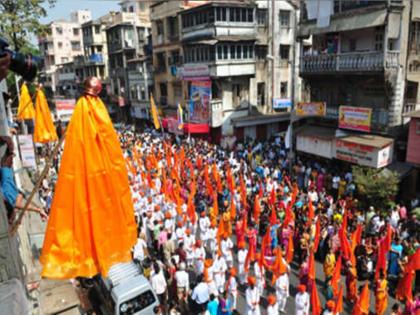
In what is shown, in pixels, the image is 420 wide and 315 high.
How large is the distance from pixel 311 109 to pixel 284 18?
519 inches

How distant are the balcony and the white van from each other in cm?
1419

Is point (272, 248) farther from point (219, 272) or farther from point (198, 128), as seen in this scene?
point (198, 128)

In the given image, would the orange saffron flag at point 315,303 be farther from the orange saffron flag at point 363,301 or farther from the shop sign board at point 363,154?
the shop sign board at point 363,154

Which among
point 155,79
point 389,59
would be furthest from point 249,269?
point 155,79

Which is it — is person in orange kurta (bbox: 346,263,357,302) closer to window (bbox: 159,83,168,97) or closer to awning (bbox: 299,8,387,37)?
awning (bbox: 299,8,387,37)

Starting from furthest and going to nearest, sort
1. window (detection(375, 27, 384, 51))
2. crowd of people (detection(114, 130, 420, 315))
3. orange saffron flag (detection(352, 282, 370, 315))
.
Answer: window (detection(375, 27, 384, 51)) → crowd of people (detection(114, 130, 420, 315)) → orange saffron flag (detection(352, 282, 370, 315))

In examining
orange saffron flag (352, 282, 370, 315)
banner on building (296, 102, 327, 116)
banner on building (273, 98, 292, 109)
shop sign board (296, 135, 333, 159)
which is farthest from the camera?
banner on building (273, 98, 292, 109)

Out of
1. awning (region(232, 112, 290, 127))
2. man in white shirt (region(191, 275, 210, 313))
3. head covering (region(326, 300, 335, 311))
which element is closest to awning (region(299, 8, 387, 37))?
awning (region(232, 112, 290, 127))

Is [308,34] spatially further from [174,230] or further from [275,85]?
[174,230]

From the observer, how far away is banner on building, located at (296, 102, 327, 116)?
20359 mm

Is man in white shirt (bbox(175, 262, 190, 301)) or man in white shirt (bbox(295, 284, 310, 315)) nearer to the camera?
man in white shirt (bbox(295, 284, 310, 315))

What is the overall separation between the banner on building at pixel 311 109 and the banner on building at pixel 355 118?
55.1 inches

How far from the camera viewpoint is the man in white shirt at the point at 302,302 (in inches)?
340

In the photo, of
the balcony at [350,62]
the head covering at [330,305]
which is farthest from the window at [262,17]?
the head covering at [330,305]
